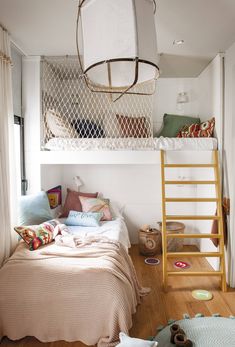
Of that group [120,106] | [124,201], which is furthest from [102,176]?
[120,106]

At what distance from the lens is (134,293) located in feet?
8.02

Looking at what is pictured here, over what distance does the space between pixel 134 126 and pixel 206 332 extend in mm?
2369

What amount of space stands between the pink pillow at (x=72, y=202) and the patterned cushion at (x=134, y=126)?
1117 millimetres

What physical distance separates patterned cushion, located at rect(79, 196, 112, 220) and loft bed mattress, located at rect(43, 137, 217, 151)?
94 centimetres

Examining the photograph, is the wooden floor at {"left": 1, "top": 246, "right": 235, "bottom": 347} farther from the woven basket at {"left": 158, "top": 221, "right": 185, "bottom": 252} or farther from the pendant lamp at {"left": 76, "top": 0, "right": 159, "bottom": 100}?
the pendant lamp at {"left": 76, "top": 0, "right": 159, "bottom": 100}

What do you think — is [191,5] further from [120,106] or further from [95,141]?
[120,106]

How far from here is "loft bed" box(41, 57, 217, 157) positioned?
3141mm

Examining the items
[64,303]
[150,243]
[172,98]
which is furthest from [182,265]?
[172,98]

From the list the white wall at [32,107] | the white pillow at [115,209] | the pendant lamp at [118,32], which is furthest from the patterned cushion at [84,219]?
the pendant lamp at [118,32]

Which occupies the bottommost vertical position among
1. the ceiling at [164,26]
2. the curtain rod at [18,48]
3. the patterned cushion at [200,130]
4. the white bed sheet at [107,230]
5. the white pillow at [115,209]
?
the white bed sheet at [107,230]

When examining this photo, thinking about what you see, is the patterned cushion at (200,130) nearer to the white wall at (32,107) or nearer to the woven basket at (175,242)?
the woven basket at (175,242)

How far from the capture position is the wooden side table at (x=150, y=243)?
371cm

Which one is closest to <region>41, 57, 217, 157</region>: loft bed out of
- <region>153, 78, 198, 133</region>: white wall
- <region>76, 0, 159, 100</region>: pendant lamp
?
<region>153, 78, 198, 133</region>: white wall

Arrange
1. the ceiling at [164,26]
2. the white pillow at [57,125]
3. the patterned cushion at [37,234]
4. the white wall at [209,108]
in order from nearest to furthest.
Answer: the ceiling at [164,26] < the patterned cushion at [37,234] < the white wall at [209,108] < the white pillow at [57,125]
